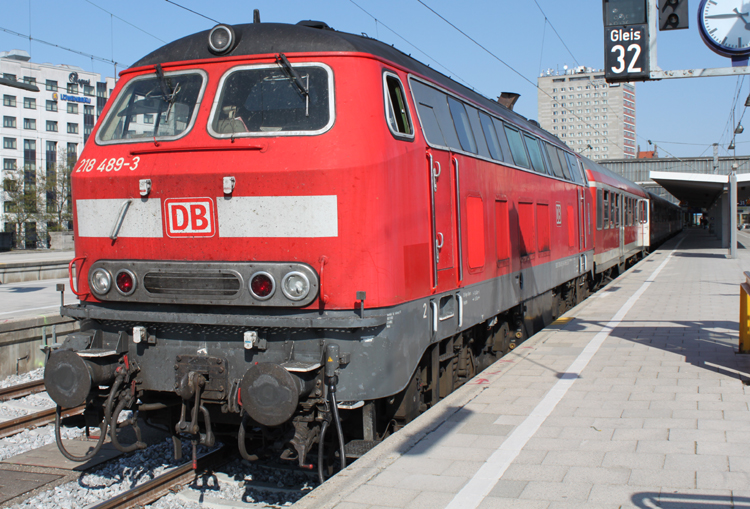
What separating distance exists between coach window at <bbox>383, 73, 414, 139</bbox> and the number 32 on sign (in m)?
5.12

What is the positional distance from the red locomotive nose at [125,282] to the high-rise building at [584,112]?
529 ft

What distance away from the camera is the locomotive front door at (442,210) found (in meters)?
5.61

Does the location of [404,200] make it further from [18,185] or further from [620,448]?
[18,185]

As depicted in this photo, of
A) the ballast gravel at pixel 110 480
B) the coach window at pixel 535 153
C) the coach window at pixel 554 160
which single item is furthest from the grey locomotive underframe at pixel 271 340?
the coach window at pixel 554 160

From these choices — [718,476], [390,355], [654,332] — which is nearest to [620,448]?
[718,476]

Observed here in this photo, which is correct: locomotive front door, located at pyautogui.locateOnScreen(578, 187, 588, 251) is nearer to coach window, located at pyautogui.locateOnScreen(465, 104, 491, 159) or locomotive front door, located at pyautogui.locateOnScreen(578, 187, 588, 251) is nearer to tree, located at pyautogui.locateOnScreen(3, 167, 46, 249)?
coach window, located at pyautogui.locateOnScreen(465, 104, 491, 159)

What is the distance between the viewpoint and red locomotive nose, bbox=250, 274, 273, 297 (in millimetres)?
4734

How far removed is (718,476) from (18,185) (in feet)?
163

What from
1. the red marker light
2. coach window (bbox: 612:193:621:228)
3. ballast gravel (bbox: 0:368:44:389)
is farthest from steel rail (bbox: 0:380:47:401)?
coach window (bbox: 612:193:621:228)

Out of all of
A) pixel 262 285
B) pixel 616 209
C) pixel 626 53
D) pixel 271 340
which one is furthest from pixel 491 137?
pixel 616 209

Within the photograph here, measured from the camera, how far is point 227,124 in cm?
515

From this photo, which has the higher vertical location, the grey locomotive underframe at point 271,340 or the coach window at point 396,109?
the coach window at point 396,109

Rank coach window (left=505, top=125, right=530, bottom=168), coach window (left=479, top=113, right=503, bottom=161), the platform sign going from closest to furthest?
coach window (left=479, top=113, right=503, bottom=161) < coach window (left=505, top=125, right=530, bottom=168) < the platform sign

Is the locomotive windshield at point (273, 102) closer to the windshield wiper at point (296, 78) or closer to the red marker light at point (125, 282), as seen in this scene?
the windshield wiper at point (296, 78)
